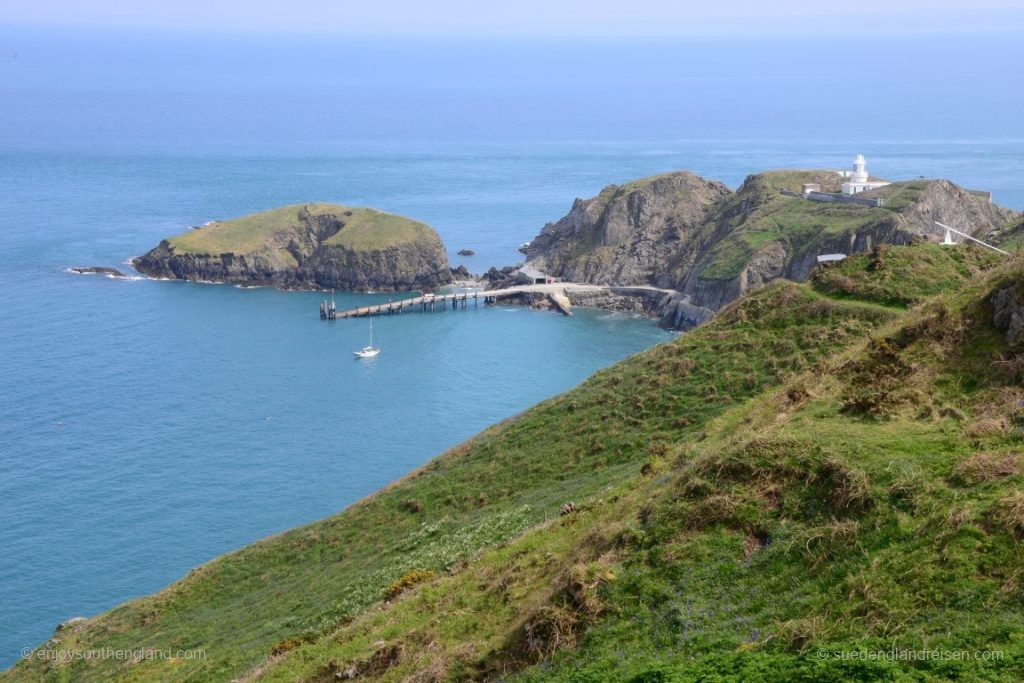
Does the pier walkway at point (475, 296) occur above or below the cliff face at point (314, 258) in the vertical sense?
below

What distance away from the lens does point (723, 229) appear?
13138cm

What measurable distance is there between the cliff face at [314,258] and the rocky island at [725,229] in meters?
15.9

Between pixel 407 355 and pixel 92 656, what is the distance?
77513 mm

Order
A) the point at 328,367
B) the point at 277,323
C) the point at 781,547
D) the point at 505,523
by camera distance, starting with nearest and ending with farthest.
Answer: the point at 781,547
the point at 505,523
the point at 328,367
the point at 277,323

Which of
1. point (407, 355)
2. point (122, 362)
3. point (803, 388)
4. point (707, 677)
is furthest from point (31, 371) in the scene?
point (707, 677)

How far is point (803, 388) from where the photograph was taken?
80.2ft

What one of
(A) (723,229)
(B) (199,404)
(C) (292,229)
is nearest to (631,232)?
(A) (723,229)

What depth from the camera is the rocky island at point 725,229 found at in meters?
111

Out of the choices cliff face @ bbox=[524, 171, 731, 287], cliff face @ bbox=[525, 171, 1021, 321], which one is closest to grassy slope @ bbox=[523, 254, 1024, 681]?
cliff face @ bbox=[525, 171, 1021, 321]

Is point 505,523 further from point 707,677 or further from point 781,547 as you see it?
point 707,677

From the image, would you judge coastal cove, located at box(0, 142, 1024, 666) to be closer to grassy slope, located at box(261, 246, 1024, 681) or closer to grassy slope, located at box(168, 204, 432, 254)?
grassy slope, located at box(168, 204, 432, 254)

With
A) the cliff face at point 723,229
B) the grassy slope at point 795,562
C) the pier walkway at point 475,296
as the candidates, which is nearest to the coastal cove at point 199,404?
the pier walkway at point 475,296

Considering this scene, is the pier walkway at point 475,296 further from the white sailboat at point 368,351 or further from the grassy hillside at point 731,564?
the grassy hillside at point 731,564

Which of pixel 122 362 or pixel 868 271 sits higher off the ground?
pixel 868 271
